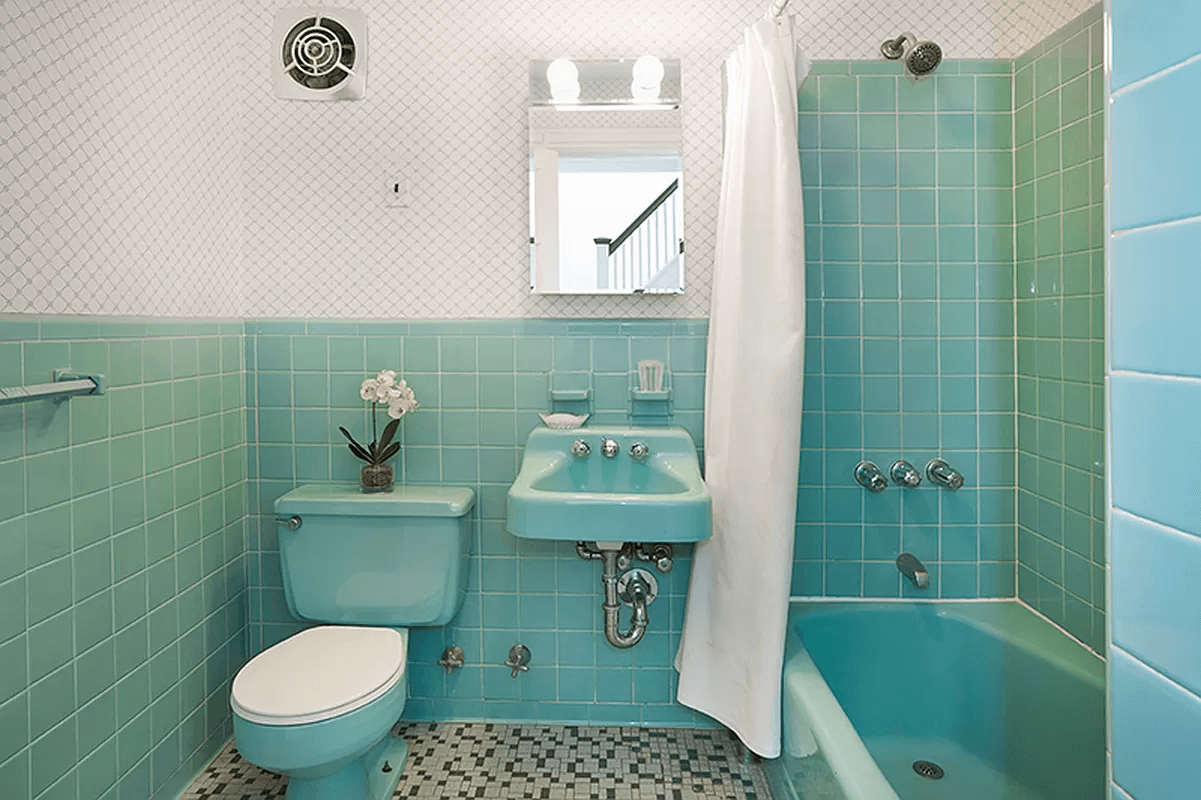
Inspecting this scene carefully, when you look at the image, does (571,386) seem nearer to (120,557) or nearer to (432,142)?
(432,142)

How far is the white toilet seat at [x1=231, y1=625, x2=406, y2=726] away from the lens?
165 centimetres

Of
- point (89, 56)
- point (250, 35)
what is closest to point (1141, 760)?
point (89, 56)

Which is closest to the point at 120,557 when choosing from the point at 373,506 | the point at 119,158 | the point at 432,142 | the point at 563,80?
the point at 373,506

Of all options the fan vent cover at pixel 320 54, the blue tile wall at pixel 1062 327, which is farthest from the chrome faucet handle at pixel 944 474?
the fan vent cover at pixel 320 54

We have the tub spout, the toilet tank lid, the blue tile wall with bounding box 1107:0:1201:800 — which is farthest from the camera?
the toilet tank lid

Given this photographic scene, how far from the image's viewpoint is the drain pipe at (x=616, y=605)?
216 cm

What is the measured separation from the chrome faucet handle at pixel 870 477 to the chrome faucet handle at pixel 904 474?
0.03m

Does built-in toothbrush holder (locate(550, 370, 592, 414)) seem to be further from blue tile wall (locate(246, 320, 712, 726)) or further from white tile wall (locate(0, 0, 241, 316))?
white tile wall (locate(0, 0, 241, 316))

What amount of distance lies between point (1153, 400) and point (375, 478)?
1926mm

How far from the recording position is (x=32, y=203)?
5.09 ft

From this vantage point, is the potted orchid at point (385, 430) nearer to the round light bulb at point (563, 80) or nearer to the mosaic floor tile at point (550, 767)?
the mosaic floor tile at point (550, 767)

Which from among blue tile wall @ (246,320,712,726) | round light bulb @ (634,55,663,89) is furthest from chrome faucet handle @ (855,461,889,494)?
round light bulb @ (634,55,663,89)

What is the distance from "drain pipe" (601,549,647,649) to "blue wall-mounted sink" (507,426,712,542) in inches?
7.0

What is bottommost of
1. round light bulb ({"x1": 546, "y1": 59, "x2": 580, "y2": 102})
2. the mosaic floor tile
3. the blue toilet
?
the mosaic floor tile
